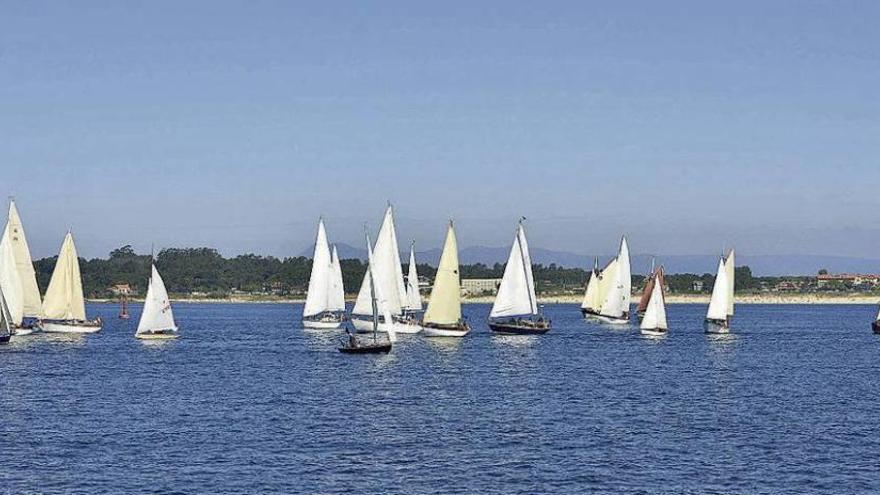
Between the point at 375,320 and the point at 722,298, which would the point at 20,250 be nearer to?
the point at 375,320

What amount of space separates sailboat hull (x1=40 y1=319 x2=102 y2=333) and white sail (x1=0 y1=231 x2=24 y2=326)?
956cm

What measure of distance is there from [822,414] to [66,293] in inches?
3366

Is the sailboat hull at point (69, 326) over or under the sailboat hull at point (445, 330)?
Answer: over

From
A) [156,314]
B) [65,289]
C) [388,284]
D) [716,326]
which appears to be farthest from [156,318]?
[716,326]

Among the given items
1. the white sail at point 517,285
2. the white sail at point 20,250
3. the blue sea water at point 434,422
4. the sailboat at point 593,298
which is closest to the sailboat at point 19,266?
the white sail at point 20,250

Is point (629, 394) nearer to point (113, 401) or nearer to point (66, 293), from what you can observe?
point (113, 401)

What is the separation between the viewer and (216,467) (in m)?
49.3

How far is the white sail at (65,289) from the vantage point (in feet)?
A: 423

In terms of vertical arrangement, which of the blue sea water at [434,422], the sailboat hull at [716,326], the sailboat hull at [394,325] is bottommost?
the blue sea water at [434,422]

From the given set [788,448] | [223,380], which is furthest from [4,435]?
[788,448]

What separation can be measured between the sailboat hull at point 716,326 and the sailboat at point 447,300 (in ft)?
118

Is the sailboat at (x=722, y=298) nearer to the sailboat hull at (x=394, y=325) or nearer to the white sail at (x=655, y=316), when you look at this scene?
the white sail at (x=655, y=316)

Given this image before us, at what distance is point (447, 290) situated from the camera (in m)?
121

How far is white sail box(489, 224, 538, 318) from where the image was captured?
12775cm
